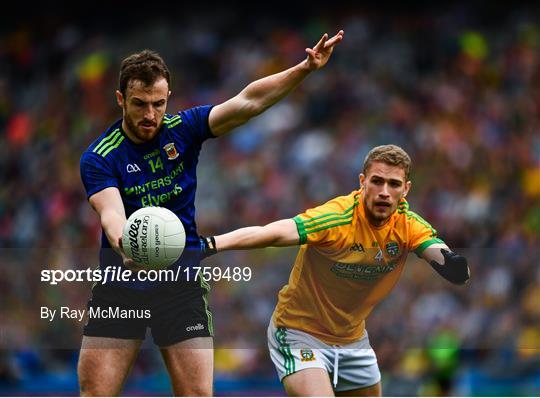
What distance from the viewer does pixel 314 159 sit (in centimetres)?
1457

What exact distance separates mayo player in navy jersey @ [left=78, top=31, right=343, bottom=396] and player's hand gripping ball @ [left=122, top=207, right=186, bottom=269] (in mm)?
74

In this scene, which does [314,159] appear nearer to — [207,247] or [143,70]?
[207,247]

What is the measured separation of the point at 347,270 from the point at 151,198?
4.66ft

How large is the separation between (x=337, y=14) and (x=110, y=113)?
12.0 ft

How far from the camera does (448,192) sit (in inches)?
540

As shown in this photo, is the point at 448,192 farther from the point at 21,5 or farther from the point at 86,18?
the point at 21,5

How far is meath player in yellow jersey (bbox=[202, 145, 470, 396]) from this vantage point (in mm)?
6809

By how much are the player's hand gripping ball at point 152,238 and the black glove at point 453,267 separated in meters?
1.73

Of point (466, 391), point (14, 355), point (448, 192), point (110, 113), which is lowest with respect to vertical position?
point (466, 391)

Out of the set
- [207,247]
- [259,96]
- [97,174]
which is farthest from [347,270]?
[97,174]

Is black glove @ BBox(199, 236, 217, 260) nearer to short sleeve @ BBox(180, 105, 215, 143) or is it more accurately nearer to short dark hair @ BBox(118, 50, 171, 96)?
short sleeve @ BBox(180, 105, 215, 143)

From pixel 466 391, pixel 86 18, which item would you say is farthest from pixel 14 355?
pixel 86 18

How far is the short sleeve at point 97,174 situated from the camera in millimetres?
6281

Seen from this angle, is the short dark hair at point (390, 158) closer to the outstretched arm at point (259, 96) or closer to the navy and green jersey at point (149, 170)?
the outstretched arm at point (259, 96)
